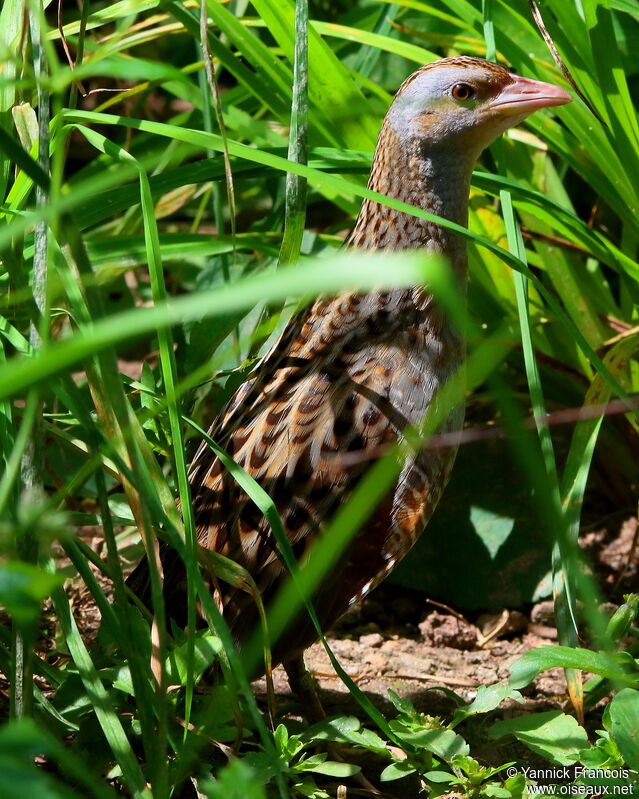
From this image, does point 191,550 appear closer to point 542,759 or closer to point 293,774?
point 293,774

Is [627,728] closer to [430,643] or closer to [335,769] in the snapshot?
[335,769]

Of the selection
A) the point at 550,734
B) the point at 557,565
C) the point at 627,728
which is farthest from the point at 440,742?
the point at 557,565

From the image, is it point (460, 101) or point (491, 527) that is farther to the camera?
point (491, 527)

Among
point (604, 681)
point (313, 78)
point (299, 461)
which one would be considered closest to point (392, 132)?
point (313, 78)

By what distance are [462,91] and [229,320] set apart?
0.73 metres

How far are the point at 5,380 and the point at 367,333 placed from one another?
129 centimetres

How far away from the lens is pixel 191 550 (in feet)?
4.72

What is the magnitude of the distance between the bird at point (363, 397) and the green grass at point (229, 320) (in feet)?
0.30

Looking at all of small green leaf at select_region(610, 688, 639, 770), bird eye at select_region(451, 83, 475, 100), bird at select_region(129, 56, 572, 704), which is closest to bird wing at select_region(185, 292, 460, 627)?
bird at select_region(129, 56, 572, 704)

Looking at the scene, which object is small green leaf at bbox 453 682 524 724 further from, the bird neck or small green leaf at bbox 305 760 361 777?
the bird neck

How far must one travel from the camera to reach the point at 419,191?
83.5 inches

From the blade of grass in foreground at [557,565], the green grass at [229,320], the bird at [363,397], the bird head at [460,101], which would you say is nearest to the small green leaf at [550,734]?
the green grass at [229,320]

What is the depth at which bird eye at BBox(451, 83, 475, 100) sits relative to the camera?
2.09 m

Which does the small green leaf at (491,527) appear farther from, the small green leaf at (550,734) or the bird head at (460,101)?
the bird head at (460,101)
